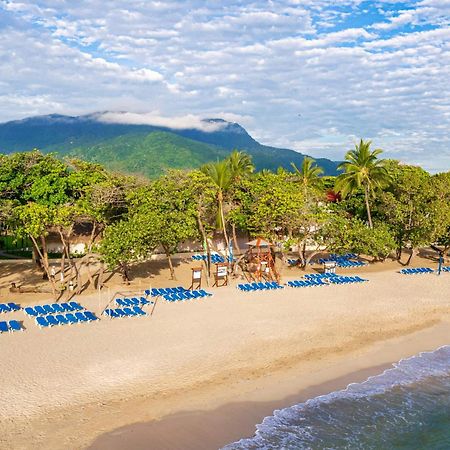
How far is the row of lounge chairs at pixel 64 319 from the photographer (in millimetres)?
21891

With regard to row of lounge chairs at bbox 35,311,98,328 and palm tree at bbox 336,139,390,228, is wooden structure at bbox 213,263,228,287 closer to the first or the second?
row of lounge chairs at bbox 35,311,98,328

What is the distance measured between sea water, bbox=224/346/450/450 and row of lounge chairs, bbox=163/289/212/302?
1241 cm

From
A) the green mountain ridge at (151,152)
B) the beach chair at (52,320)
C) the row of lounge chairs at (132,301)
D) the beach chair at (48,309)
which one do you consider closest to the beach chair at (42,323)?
the beach chair at (52,320)

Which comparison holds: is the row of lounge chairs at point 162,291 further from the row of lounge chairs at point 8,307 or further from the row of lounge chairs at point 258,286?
A: the row of lounge chairs at point 8,307

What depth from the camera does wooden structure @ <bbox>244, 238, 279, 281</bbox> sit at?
3412cm

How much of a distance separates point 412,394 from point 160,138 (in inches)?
4932

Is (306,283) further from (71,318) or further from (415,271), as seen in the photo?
(71,318)

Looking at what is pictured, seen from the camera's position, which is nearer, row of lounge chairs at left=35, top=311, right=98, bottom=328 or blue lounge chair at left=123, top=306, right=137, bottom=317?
row of lounge chairs at left=35, top=311, right=98, bottom=328

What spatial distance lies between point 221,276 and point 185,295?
15.1 ft

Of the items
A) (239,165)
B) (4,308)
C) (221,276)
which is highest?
(239,165)

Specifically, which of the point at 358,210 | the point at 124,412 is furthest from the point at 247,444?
the point at 358,210

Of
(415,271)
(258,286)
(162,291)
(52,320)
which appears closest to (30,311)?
(52,320)

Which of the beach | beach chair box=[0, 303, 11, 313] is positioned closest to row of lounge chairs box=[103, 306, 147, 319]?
the beach

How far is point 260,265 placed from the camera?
113 feet
